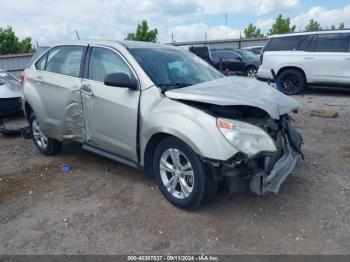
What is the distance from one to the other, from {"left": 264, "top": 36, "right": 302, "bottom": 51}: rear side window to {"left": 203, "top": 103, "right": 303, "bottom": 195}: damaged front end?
8.26 metres

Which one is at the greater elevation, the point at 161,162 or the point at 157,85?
the point at 157,85

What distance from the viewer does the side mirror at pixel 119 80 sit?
4.15 m

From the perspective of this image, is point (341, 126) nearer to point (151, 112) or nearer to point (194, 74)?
point (194, 74)

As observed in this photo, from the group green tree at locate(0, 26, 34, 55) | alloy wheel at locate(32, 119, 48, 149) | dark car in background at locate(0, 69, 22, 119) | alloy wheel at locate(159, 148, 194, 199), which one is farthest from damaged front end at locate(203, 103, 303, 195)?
green tree at locate(0, 26, 34, 55)

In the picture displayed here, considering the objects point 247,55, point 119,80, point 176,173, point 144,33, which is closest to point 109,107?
point 119,80

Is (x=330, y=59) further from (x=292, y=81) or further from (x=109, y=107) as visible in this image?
(x=109, y=107)

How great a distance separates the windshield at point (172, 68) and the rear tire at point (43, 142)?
2.26m

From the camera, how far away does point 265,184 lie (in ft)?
11.8

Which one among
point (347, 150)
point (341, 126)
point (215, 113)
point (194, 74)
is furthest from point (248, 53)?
point (215, 113)

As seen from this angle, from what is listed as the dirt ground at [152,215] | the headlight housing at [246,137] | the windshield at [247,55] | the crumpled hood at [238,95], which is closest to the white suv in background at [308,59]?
the windshield at [247,55]

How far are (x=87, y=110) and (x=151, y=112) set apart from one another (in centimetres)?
112

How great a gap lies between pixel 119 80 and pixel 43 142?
254 cm

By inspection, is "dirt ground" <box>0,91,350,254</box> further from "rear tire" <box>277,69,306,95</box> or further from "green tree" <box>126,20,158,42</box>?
"green tree" <box>126,20,158,42</box>

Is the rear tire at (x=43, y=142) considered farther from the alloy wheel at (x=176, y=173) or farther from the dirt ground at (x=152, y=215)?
the alloy wheel at (x=176, y=173)
